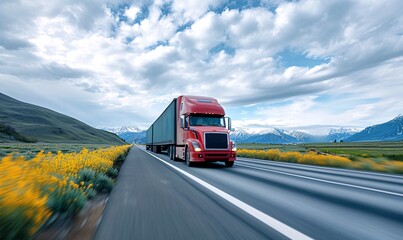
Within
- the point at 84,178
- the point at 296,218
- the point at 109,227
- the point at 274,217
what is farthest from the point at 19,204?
the point at 84,178

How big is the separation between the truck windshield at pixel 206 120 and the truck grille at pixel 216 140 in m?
1.30

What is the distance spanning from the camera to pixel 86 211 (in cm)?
496

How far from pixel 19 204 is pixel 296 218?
3.72 m

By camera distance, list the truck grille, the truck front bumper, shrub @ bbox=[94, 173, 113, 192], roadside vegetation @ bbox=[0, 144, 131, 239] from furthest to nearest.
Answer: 1. the truck grille
2. the truck front bumper
3. shrub @ bbox=[94, 173, 113, 192]
4. roadside vegetation @ bbox=[0, 144, 131, 239]

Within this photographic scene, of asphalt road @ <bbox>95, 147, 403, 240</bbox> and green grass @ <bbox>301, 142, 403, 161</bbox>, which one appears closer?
asphalt road @ <bbox>95, 147, 403, 240</bbox>

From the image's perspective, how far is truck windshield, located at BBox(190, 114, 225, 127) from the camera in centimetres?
1562

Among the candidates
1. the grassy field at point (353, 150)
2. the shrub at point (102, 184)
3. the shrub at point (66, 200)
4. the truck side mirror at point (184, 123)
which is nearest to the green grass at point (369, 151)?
the grassy field at point (353, 150)

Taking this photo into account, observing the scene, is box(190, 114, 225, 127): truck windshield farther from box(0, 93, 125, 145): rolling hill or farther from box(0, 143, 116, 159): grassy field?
box(0, 93, 125, 145): rolling hill

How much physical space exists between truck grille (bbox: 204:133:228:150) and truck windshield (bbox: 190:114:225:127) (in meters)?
1.30

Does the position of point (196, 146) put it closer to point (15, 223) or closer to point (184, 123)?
point (184, 123)

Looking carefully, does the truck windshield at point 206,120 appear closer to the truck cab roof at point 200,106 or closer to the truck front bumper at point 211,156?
the truck cab roof at point 200,106

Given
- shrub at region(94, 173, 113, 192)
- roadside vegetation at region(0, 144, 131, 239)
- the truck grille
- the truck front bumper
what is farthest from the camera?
the truck grille

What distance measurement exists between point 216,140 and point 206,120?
1738 mm

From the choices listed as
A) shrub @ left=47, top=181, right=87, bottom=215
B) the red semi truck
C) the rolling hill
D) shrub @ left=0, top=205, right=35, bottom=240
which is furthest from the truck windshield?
the rolling hill
